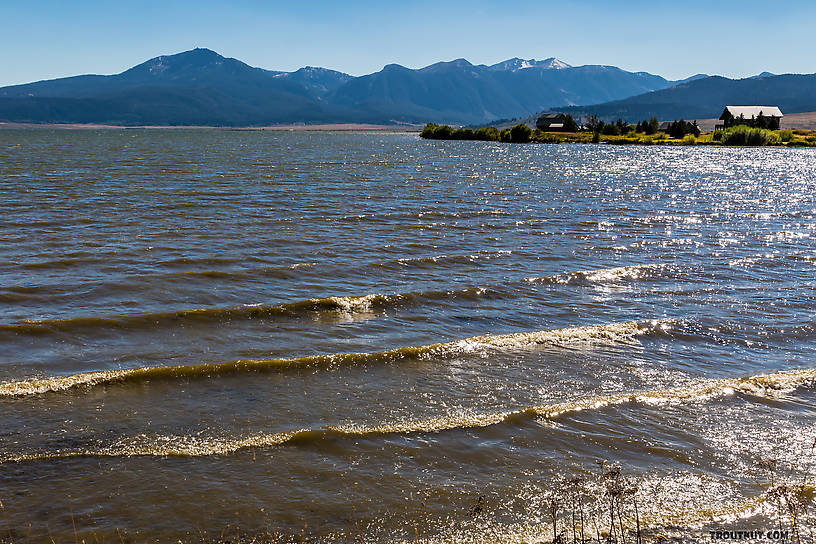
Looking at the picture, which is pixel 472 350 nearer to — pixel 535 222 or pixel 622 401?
pixel 622 401

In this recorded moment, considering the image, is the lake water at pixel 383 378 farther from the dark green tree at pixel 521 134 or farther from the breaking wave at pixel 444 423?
the dark green tree at pixel 521 134

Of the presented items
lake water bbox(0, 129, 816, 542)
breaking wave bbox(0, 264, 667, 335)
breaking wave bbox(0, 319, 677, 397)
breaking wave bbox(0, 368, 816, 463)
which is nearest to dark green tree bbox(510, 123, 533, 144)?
lake water bbox(0, 129, 816, 542)

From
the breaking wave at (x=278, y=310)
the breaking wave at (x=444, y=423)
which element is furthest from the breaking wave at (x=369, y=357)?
the breaking wave at (x=278, y=310)

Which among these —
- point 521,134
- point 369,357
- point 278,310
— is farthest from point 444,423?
point 521,134

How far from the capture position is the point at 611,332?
14.4 meters

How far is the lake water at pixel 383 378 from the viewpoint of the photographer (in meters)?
7.51

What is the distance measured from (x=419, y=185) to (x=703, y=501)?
141 ft

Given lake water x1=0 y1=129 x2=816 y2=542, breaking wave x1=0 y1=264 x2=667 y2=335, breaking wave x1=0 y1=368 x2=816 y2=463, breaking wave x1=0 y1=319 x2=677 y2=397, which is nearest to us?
lake water x1=0 y1=129 x2=816 y2=542

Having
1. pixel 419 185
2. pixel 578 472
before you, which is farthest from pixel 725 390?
pixel 419 185

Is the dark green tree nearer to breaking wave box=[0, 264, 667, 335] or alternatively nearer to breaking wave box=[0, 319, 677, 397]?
breaking wave box=[0, 264, 667, 335]

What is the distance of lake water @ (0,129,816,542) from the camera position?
7.51 metres

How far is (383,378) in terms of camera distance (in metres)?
11.6

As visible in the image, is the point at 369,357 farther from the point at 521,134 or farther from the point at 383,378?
the point at 521,134

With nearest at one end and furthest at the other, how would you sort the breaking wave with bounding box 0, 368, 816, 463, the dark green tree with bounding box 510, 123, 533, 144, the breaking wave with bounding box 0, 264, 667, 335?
the breaking wave with bounding box 0, 368, 816, 463 → the breaking wave with bounding box 0, 264, 667, 335 → the dark green tree with bounding box 510, 123, 533, 144
